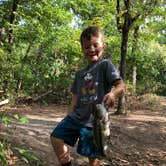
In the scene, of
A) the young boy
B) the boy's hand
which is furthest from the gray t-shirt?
the boy's hand

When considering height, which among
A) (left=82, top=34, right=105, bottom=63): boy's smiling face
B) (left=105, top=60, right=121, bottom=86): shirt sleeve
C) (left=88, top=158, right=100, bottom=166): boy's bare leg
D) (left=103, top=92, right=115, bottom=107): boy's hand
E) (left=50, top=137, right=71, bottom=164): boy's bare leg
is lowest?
(left=88, top=158, right=100, bottom=166): boy's bare leg

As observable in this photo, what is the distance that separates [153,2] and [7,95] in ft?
18.4

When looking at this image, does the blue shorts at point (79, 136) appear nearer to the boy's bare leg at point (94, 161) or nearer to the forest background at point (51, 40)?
the boy's bare leg at point (94, 161)

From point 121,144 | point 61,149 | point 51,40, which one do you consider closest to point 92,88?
point 61,149

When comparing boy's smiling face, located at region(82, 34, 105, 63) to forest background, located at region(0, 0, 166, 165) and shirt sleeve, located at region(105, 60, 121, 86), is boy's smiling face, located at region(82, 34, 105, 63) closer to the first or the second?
shirt sleeve, located at region(105, 60, 121, 86)

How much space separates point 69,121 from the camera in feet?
11.2

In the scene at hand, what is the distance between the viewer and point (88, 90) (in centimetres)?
337

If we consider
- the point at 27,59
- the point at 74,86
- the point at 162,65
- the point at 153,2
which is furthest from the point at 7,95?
the point at 162,65

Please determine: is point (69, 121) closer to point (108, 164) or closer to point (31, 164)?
point (31, 164)

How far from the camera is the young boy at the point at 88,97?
10.9ft

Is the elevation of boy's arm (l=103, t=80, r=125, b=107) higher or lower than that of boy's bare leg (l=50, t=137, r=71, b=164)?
higher

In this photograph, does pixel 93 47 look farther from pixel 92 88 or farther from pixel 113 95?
pixel 113 95

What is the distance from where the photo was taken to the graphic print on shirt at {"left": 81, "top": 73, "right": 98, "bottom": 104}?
3.33m

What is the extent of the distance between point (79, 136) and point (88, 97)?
0.39 meters
